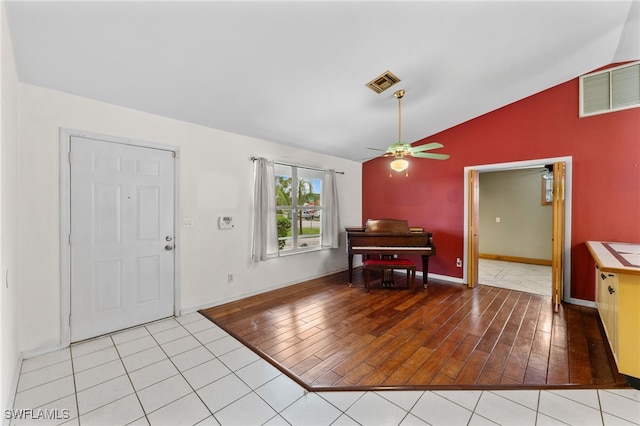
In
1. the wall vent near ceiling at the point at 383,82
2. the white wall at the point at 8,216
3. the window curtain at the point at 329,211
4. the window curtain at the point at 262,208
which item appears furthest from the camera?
the window curtain at the point at 329,211

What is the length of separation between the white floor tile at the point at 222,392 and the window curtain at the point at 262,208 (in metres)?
1.97

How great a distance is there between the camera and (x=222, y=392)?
1.84m

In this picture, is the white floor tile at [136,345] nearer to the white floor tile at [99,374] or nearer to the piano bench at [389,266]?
the white floor tile at [99,374]

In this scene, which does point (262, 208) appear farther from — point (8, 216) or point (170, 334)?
point (8, 216)

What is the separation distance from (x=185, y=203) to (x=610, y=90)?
18.0ft

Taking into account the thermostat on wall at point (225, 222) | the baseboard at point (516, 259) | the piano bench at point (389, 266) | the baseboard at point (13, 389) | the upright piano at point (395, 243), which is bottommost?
the baseboard at point (13, 389)

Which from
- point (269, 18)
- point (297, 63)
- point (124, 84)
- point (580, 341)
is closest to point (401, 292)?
point (580, 341)

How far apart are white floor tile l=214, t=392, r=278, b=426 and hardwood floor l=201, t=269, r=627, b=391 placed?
1.07ft

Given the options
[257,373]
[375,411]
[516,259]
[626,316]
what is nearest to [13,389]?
[257,373]

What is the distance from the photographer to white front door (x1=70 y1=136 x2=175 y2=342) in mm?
2494

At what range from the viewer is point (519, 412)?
5.37ft

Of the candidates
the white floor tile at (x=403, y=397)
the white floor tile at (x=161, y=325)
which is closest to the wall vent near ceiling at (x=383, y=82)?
the white floor tile at (x=403, y=397)

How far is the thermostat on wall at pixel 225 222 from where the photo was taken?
3.48m

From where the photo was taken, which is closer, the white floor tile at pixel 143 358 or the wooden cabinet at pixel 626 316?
the wooden cabinet at pixel 626 316
